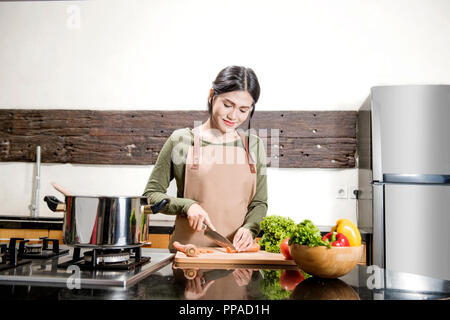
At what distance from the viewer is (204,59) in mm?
3275

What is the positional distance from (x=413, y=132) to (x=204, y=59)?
5.79 ft

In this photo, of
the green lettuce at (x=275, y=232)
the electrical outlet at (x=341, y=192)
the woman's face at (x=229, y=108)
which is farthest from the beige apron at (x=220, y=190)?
the electrical outlet at (x=341, y=192)

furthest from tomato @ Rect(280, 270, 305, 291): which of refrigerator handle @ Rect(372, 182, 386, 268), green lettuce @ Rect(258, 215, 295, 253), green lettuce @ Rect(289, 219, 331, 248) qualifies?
refrigerator handle @ Rect(372, 182, 386, 268)

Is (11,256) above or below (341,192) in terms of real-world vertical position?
below

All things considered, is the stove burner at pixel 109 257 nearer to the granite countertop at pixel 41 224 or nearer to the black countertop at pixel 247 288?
the black countertop at pixel 247 288

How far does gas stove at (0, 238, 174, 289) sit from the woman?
74cm

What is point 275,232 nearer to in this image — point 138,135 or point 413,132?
point 413,132

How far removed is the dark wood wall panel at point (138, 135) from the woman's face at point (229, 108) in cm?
85

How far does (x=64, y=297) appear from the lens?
0.82 metres

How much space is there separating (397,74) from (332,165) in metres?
0.93

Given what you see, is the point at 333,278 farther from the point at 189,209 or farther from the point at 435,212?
the point at 435,212

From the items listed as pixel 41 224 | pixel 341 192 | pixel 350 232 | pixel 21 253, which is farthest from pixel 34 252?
pixel 341 192

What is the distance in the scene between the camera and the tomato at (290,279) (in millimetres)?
957
